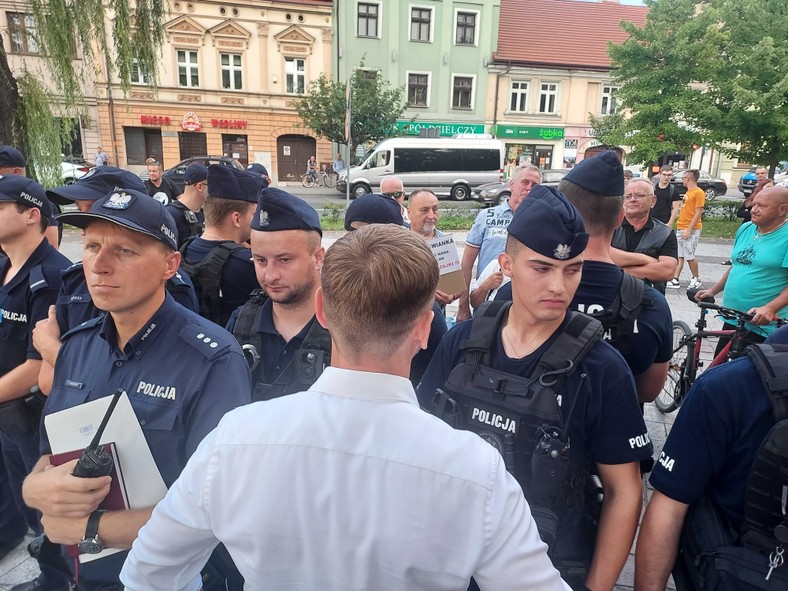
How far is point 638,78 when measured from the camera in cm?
1819

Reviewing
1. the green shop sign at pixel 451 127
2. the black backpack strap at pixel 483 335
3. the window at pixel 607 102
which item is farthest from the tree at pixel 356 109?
the black backpack strap at pixel 483 335

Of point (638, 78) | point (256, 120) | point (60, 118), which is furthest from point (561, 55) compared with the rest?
point (60, 118)

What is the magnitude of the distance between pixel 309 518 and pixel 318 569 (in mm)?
111

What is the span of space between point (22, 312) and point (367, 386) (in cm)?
253

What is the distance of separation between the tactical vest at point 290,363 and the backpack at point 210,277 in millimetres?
773

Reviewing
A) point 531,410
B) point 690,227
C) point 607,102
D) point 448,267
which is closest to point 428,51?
point 607,102

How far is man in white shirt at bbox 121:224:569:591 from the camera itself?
0.99m

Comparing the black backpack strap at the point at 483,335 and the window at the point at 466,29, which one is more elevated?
the window at the point at 466,29

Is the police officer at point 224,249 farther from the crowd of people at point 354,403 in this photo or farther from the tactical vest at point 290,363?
the tactical vest at point 290,363

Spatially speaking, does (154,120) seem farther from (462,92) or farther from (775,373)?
(775,373)

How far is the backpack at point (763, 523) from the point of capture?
139cm

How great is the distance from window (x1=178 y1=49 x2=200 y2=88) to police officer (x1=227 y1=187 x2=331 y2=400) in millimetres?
30275

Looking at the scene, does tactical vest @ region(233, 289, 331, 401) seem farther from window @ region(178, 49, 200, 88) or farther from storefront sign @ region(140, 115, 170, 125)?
window @ region(178, 49, 200, 88)

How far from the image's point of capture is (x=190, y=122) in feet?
95.0
